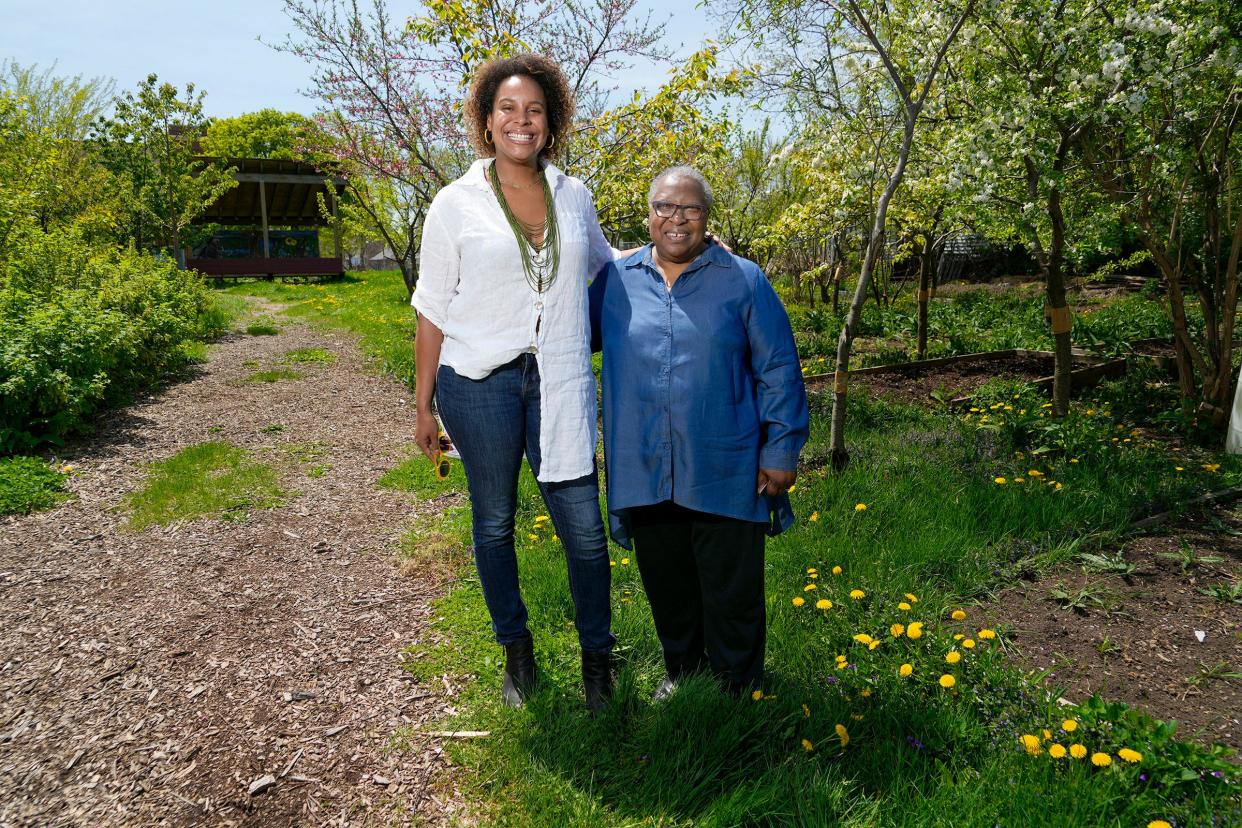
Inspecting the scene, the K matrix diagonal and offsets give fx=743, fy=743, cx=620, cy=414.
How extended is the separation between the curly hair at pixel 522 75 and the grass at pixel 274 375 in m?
7.60

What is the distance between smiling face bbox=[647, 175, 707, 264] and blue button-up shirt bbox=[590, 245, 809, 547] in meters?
0.06

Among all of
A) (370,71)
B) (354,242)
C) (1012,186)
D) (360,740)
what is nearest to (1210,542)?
(1012,186)

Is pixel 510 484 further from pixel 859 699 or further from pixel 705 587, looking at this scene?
pixel 859 699

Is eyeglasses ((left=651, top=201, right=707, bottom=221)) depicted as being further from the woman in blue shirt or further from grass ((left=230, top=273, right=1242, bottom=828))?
grass ((left=230, top=273, right=1242, bottom=828))

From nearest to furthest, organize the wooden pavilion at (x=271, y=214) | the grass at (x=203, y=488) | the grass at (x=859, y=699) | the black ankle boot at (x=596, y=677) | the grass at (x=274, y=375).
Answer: the grass at (x=859, y=699)
the black ankle boot at (x=596, y=677)
the grass at (x=203, y=488)
the grass at (x=274, y=375)
the wooden pavilion at (x=271, y=214)

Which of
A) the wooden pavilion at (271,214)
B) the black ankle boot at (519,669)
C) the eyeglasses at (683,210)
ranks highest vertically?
the wooden pavilion at (271,214)

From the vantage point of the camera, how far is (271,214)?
3612 cm

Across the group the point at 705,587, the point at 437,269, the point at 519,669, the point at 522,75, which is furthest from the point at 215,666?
the point at 522,75

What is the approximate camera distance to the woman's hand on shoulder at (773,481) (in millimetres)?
2318

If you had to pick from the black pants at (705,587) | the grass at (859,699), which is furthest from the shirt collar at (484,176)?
the grass at (859,699)

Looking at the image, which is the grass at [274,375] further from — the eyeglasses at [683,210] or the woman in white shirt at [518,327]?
the eyeglasses at [683,210]

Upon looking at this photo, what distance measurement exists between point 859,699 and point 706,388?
1.21 meters

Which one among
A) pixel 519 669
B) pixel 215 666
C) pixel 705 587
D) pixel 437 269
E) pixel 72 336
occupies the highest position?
pixel 437 269

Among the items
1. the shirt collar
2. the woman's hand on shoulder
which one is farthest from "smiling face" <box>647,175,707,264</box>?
the woman's hand on shoulder
